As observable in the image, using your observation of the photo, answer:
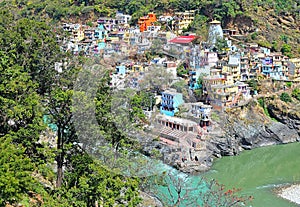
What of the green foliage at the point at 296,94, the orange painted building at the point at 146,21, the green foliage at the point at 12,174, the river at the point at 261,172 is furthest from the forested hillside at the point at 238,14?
the green foliage at the point at 12,174

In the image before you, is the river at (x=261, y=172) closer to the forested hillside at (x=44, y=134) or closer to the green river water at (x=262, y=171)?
the green river water at (x=262, y=171)

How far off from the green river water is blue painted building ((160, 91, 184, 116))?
5.14 feet

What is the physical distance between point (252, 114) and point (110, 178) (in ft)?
26.2

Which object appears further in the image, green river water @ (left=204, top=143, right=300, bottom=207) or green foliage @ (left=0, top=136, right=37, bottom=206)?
green river water @ (left=204, top=143, right=300, bottom=207)

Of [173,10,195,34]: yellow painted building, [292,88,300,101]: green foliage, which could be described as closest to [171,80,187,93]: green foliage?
[292,88,300,101]: green foliage

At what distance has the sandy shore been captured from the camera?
8.13 m

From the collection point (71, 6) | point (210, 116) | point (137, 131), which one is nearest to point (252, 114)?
point (210, 116)

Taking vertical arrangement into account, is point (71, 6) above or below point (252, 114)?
above

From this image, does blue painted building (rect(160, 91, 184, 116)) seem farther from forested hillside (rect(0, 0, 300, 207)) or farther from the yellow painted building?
the yellow painted building

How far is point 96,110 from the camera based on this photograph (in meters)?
4.73

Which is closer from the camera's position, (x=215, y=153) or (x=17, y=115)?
(x=17, y=115)

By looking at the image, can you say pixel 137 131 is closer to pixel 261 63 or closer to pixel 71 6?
pixel 261 63

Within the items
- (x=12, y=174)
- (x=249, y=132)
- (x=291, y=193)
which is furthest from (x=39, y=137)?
(x=249, y=132)

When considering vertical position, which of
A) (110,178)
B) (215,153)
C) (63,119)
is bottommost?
(215,153)
